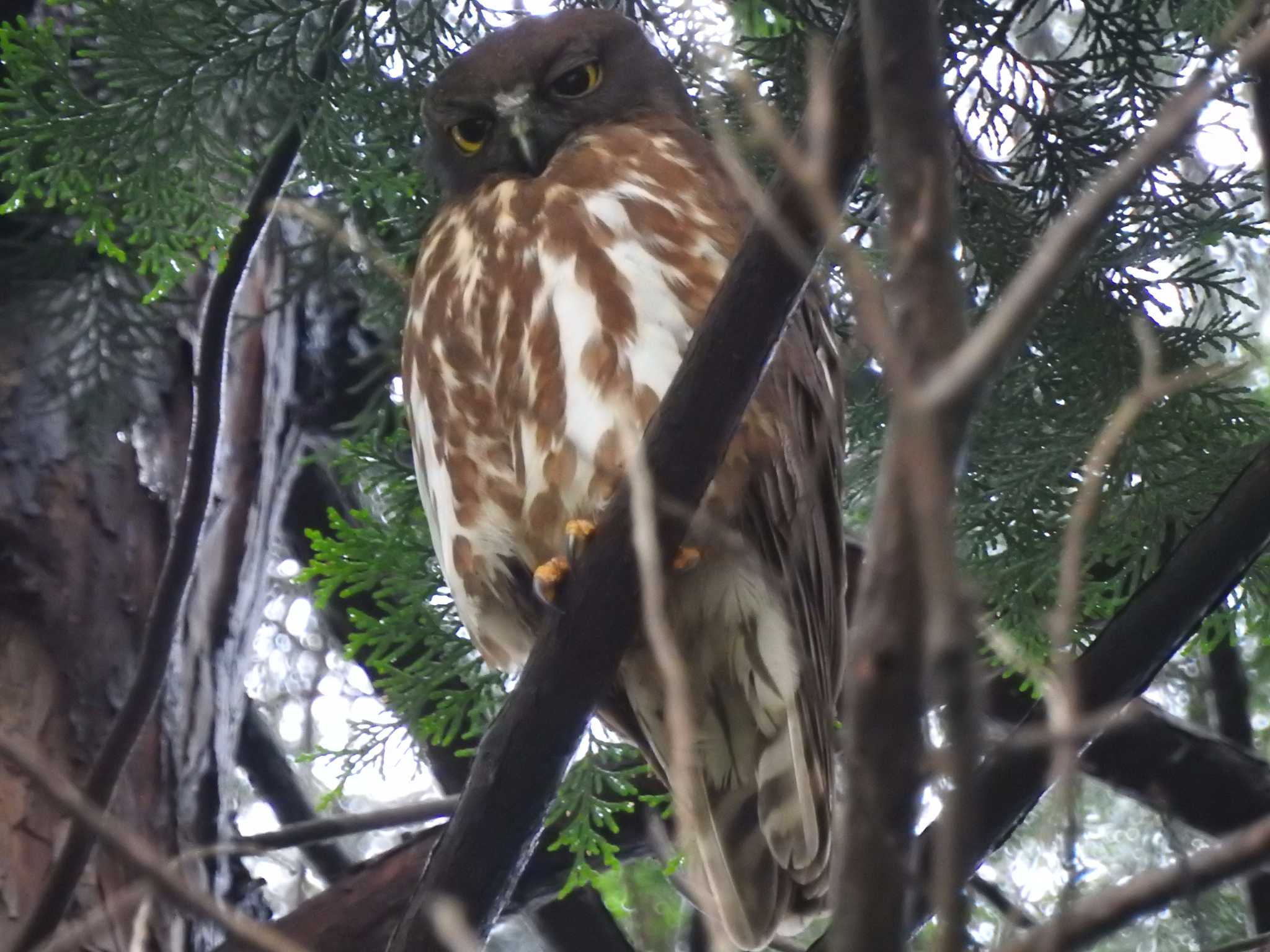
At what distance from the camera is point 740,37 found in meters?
3.33

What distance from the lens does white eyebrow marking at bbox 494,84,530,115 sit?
3354 mm

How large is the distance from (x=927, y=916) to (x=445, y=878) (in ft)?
2.18

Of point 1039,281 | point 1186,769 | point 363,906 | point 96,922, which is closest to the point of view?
point 1039,281

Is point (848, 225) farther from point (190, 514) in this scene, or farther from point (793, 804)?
point (190, 514)

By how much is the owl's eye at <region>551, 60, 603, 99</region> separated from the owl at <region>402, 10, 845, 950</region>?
276 millimetres

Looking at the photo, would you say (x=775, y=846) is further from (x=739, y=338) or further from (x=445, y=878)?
(x=739, y=338)

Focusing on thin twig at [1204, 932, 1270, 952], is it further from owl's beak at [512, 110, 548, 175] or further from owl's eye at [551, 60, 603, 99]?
owl's eye at [551, 60, 603, 99]

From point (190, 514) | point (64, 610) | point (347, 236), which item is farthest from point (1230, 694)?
point (64, 610)

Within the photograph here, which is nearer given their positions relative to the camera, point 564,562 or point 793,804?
point 564,562

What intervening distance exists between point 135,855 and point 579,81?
2.62 meters

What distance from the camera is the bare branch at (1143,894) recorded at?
94cm

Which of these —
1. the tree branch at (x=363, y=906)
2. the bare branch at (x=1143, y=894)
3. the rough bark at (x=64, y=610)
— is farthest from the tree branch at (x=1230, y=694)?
the bare branch at (x=1143, y=894)

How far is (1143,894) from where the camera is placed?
A: 974 mm

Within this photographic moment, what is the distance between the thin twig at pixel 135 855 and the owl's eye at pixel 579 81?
2.50 meters
